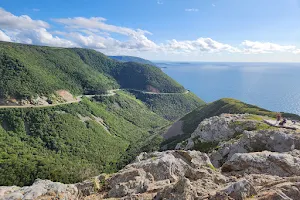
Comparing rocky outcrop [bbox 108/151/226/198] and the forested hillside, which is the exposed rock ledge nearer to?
rocky outcrop [bbox 108/151/226/198]

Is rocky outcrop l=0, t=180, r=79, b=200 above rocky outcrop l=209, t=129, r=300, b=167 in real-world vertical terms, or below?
above

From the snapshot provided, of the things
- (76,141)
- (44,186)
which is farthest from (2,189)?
(76,141)

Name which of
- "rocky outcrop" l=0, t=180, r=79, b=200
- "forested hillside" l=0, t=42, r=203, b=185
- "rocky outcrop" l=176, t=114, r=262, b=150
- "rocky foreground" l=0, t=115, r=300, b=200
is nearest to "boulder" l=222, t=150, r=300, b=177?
"rocky foreground" l=0, t=115, r=300, b=200

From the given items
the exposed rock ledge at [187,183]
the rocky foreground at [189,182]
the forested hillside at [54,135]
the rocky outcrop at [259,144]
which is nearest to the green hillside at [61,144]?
the forested hillside at [54,135]

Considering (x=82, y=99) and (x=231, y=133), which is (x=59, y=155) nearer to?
(x=82, y=99)

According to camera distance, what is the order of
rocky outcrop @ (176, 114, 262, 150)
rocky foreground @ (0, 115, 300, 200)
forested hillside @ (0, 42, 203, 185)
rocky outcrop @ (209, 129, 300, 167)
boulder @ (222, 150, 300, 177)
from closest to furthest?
rocky foreground @ (0, 115, 300, 200) < boulder @ (222, 150, 300, 177) < rocky outcrop @ (209, 129, 300, 167) < rocky outcrop @ (176, 114, 262, 150) < forested hillside @ (0, 42, 203, 185)

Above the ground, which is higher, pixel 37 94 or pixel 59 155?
pixel 37 94
